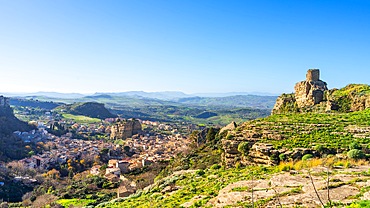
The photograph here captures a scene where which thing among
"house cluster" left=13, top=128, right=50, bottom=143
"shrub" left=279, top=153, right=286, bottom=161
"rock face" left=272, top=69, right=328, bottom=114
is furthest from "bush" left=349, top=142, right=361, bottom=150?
"house cluster" left=13, top=128, right=50, bottom=143

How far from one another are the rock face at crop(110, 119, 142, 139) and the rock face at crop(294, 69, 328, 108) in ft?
273

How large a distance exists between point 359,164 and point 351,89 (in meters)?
19.1

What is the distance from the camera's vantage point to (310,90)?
31.6 metres

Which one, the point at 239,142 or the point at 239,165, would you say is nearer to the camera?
the point at 239,165

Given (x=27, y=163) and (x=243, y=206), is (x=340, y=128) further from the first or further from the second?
(x=27, y=163)

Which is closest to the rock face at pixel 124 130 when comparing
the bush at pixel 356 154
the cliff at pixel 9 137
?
the cliff at pixel 9 137

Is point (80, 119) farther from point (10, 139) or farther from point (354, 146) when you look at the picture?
point (354, 146)

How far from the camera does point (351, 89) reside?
29062mm

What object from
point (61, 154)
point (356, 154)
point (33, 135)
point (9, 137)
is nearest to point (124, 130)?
point (33, 135)

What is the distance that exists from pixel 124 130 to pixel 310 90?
8595 centimetres

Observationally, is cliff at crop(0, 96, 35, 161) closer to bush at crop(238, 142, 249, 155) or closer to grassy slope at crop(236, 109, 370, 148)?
bush at crop(238, 142, 249, 155)

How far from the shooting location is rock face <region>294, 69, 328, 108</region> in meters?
30.9

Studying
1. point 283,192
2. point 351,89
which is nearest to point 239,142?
point 283,192

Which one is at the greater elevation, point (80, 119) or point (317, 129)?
point (317, 129)
